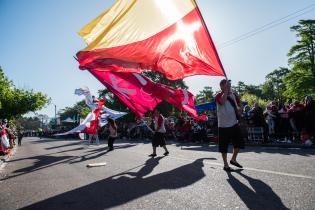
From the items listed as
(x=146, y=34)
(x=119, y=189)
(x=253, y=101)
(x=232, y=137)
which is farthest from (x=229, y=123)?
(x=253, y=101)

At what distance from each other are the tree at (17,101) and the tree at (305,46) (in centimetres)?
3786

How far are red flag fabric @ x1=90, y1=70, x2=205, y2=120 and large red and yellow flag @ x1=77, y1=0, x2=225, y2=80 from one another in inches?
102

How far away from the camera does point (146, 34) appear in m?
7.99

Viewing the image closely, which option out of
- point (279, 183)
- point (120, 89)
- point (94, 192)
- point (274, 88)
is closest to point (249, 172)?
point (279, 183)

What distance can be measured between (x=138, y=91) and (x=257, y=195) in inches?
286

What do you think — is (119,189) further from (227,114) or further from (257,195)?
(227,114)

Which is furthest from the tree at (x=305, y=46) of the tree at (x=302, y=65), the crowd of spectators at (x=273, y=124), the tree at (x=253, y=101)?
the crowd of spectators at (x=273, y=124)

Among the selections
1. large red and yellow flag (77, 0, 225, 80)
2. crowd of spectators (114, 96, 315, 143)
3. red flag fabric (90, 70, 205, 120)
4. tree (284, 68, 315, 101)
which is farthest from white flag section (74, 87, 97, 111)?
tree (284, 68, 315, 101)

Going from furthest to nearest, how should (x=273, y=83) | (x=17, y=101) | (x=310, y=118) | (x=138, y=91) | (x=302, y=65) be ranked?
(x=273, y=83) → (x=302, y=65) → (x=17, y=101) → (x=310, y=118) → (x=138, y=91)

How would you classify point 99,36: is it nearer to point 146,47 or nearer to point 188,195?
point 146,47

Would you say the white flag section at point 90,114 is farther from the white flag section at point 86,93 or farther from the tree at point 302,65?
the tree at point 302,65

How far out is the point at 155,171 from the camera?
7449 millimetres

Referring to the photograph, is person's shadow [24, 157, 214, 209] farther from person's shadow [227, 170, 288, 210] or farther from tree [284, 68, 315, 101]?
tree [284, 68, 315, 101]

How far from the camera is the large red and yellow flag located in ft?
25.3
